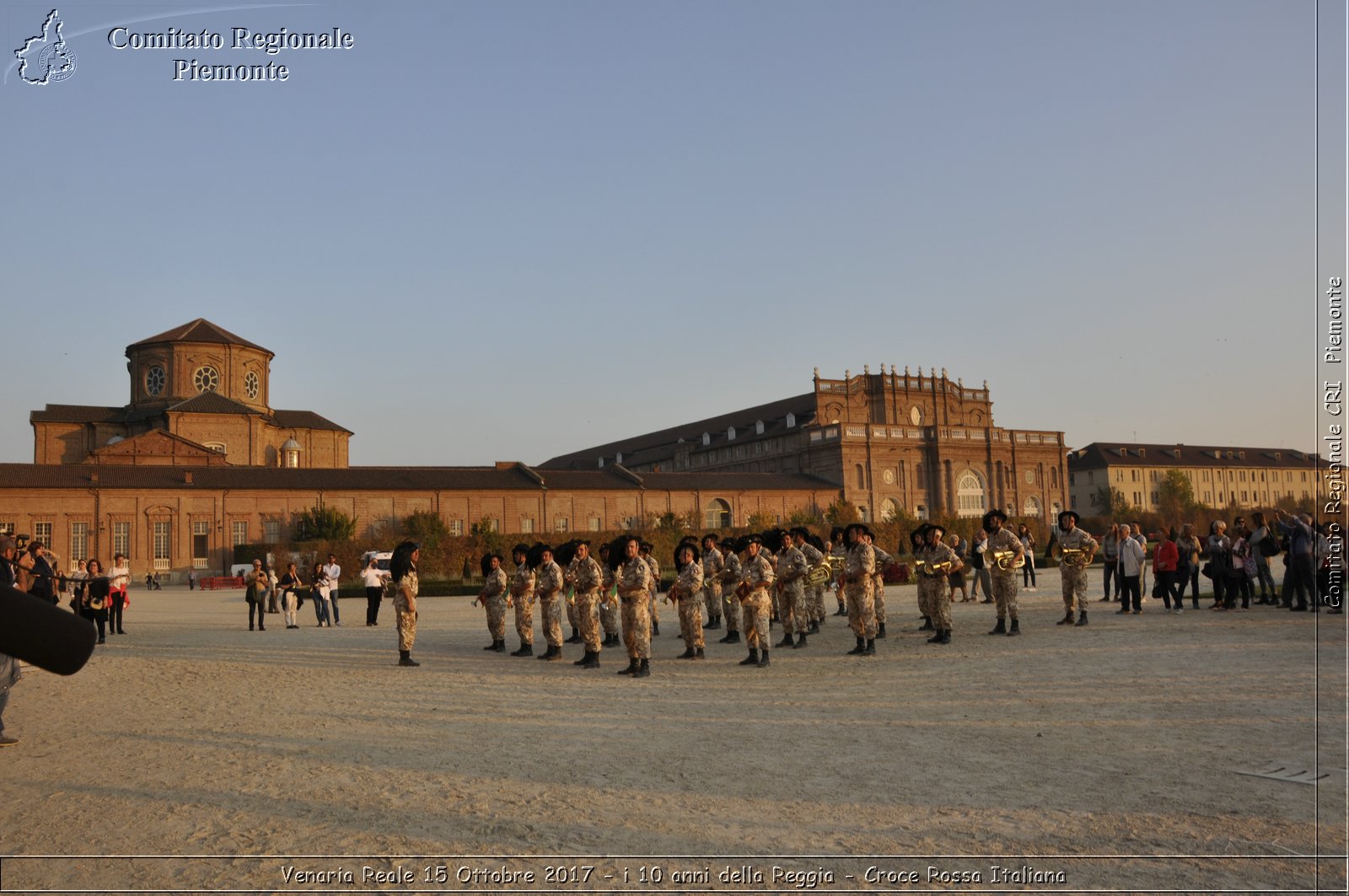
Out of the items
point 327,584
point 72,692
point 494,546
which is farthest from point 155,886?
point 494,546

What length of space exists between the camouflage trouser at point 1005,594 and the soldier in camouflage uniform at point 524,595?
7.86 m

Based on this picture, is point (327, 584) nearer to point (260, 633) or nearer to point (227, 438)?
point (260, 633)

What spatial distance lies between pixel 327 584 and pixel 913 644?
14.7m

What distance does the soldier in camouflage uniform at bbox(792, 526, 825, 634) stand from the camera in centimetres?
1627

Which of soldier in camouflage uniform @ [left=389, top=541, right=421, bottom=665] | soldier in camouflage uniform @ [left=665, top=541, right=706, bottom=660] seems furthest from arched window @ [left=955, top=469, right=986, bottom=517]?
soldier in camouflage uniform @ [left=389, top=541, right=421, bottom=665]

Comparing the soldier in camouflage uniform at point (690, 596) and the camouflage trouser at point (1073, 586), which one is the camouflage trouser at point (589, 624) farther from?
the camouflage trouser at point (1073, 586)

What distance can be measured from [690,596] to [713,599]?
5.24 metres

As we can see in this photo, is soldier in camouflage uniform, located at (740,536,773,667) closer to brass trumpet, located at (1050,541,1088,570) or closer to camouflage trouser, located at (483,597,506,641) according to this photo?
camouflage trouser, located at (483,597,506,641)

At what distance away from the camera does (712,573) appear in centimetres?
1791

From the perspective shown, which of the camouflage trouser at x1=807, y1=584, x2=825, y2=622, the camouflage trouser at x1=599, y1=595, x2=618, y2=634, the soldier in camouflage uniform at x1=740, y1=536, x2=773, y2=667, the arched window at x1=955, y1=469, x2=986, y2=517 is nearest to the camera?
the soldier in camouflage uniform at x1=740, y1=536, x2=773, y2=667

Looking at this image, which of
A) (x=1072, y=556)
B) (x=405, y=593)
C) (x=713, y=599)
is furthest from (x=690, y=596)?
(x=1072, y=556)

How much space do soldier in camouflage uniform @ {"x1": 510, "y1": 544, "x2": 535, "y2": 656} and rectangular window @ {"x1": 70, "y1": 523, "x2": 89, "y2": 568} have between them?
148 feet

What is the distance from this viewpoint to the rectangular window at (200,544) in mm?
54125

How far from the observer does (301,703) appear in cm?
1102
